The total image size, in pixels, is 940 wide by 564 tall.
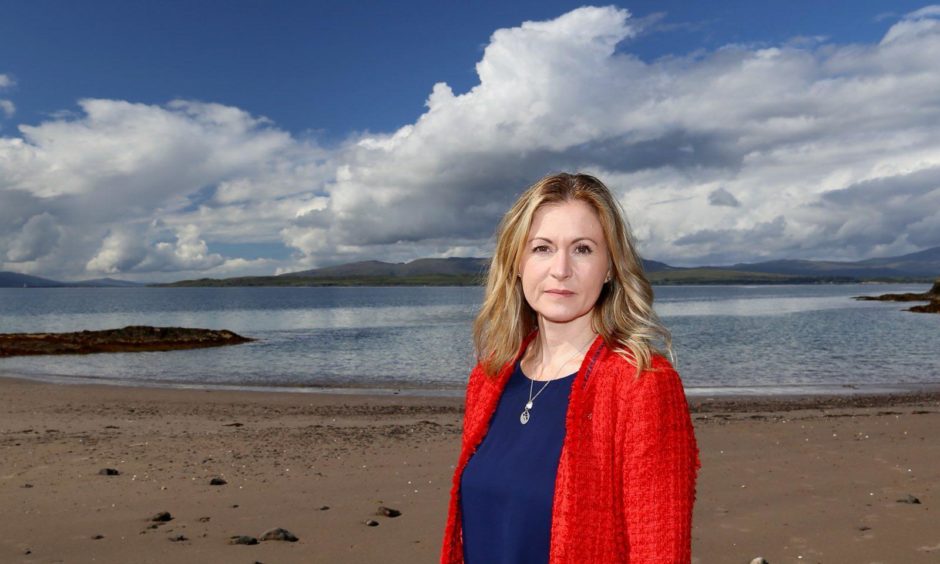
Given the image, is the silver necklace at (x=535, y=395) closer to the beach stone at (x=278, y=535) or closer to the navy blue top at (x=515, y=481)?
the navy blue top at (x=515, y=481)

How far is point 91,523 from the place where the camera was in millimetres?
8000

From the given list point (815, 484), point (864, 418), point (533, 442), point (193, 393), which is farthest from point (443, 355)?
point (533, 442)

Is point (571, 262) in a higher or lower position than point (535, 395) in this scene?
higher

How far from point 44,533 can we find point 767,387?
22194mm

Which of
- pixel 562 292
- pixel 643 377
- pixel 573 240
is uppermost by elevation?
pixel 573 240

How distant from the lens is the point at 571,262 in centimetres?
278

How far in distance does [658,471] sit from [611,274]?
34.9 inches

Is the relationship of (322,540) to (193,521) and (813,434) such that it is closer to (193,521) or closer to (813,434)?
(193,521)

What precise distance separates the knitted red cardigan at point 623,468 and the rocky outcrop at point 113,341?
41641 mm

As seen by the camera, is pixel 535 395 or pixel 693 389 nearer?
pixel 535 395

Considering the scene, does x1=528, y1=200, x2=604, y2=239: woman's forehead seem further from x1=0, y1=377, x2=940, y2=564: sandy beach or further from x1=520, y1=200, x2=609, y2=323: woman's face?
x1=0, y1=377, x2=940, y2=564: sandy beach

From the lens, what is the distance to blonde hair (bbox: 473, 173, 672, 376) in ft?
8.54

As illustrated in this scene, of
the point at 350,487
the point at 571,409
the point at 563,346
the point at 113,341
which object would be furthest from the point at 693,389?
the point at 113,341

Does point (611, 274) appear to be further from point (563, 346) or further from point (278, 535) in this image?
point (278, 535)
